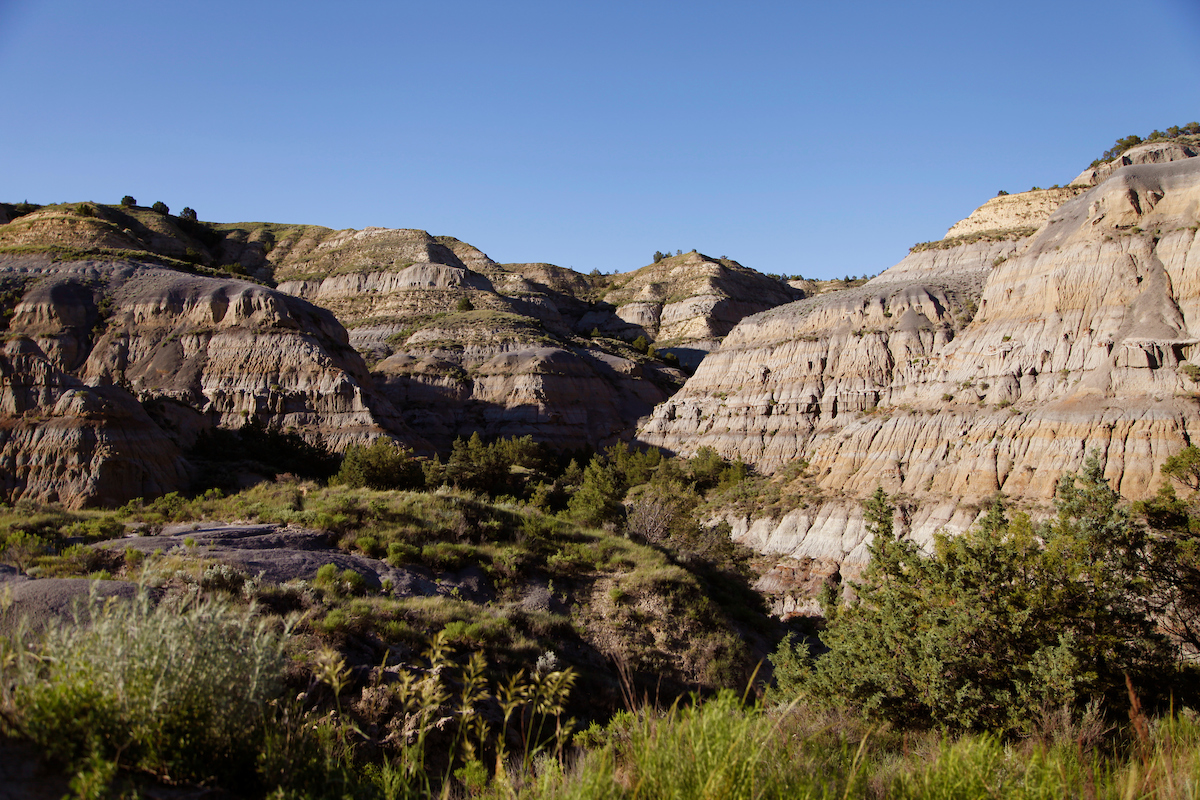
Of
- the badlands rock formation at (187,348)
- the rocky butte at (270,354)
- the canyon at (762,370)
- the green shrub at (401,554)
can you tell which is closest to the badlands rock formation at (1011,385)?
the canyon at (762,370)

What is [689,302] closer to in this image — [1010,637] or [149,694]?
[1010,637]

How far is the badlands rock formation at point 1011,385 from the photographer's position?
28969mm

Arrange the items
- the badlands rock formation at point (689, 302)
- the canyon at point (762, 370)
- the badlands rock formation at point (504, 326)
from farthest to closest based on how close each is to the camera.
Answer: the badlands rock formation at point (689, 302) < the badlands rock formation at point (504, 326) < the canyon at point (762, 370)

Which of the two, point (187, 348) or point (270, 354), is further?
point (270, 354)

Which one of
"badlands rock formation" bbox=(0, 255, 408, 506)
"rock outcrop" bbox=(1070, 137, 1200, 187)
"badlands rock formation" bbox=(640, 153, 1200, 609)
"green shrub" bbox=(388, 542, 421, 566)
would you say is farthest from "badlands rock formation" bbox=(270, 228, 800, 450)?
"rock outcrop" bbox=(1070, 137, 1200, 187)

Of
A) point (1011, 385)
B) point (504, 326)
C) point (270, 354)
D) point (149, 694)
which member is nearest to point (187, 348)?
point (270, 354)

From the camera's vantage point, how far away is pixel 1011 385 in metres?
34.0

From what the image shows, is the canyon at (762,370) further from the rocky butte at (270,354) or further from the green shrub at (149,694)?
the green shrub at (149,694)

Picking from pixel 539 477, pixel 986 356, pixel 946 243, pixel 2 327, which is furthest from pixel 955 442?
pixel 2 327

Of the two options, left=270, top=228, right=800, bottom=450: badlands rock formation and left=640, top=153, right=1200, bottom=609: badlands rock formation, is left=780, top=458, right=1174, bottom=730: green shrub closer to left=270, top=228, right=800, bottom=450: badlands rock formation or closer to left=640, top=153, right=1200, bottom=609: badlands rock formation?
left=640, top=153, right=1200, bottom=609: badlands rock formation

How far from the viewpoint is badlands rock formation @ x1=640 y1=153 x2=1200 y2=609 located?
29.0 m

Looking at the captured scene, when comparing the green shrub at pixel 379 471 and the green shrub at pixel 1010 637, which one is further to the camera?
the green shrub at pixel 379 471

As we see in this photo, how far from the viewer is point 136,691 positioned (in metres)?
4.07

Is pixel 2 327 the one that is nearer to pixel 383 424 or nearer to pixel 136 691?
pixel 383 424
